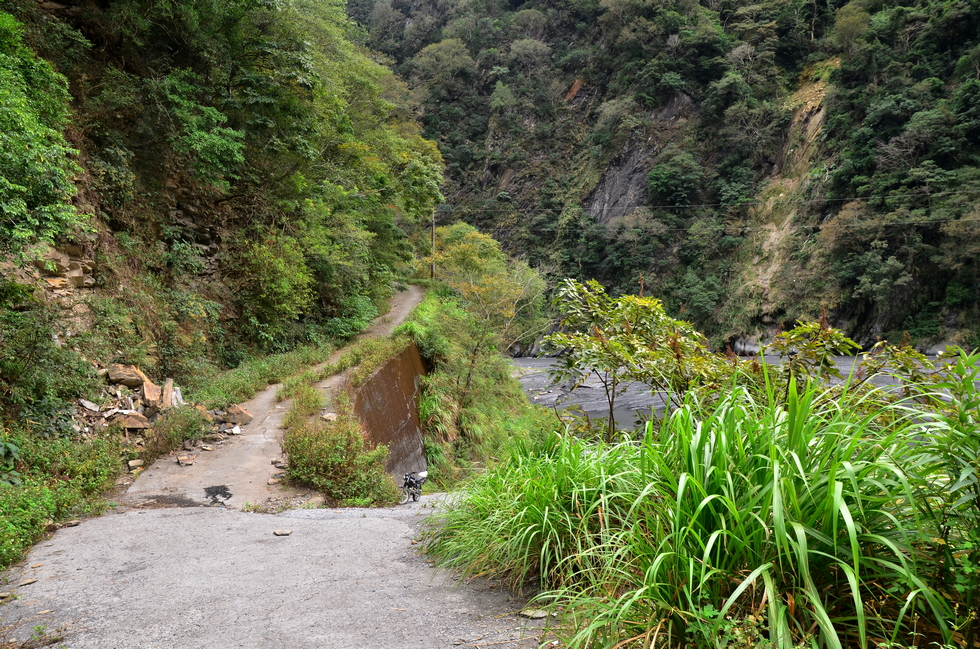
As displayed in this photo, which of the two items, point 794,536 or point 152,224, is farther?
point 152,224

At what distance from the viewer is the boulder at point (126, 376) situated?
6.73 metres

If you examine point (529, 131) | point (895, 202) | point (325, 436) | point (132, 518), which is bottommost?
point (132, 518)

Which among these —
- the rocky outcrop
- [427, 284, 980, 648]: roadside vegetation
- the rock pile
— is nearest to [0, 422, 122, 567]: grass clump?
the rock pile

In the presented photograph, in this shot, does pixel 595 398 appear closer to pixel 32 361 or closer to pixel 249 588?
pixel 32 361

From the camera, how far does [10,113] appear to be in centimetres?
Answer: 516

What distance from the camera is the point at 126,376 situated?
681cm

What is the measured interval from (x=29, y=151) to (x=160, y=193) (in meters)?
4.39

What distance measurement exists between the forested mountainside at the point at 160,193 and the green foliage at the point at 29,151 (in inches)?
0.9

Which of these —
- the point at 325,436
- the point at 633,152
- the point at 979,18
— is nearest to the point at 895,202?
the point at 979,18

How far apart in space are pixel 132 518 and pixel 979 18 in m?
46.7

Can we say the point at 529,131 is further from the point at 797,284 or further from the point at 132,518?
the point at 132,518

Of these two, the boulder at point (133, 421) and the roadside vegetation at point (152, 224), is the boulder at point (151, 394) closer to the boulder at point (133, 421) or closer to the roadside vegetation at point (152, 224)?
the boulder at point (133, 421)

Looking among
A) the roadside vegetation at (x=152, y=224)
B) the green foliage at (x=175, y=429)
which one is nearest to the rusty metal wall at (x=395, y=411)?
the roadside vegetation at (x=152, y=224)

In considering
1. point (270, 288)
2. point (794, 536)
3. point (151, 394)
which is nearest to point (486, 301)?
point (270, 288)
